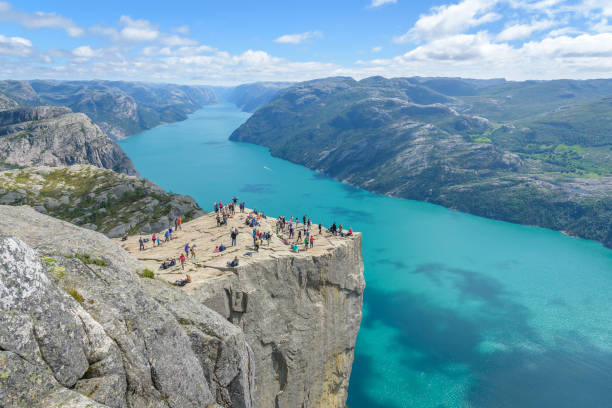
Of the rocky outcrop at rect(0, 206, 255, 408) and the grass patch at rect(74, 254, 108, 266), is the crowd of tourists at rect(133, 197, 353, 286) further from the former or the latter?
the grass patch at rect(74, 254, 108, 266)

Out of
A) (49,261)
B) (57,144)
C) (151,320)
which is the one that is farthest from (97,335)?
(57,144)

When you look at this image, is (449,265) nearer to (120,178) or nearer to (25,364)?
(120,178)

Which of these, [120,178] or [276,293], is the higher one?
[120,178]

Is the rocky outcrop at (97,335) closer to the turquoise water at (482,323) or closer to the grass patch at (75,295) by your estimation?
the grass patch at (75,295)

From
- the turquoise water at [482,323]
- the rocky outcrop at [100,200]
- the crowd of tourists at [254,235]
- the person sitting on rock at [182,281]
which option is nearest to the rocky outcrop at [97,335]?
the person sitting on rock at [182,281]

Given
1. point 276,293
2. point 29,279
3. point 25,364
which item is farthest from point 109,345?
point 276,293

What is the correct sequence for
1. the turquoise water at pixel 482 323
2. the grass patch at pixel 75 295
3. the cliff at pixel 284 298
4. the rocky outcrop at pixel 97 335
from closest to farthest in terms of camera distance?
the rocky outcrop at pixel 97 335, the grass patch at pixel 75 295, the cliff at pixel 284 298, the turquoise water at pixel 482 323
